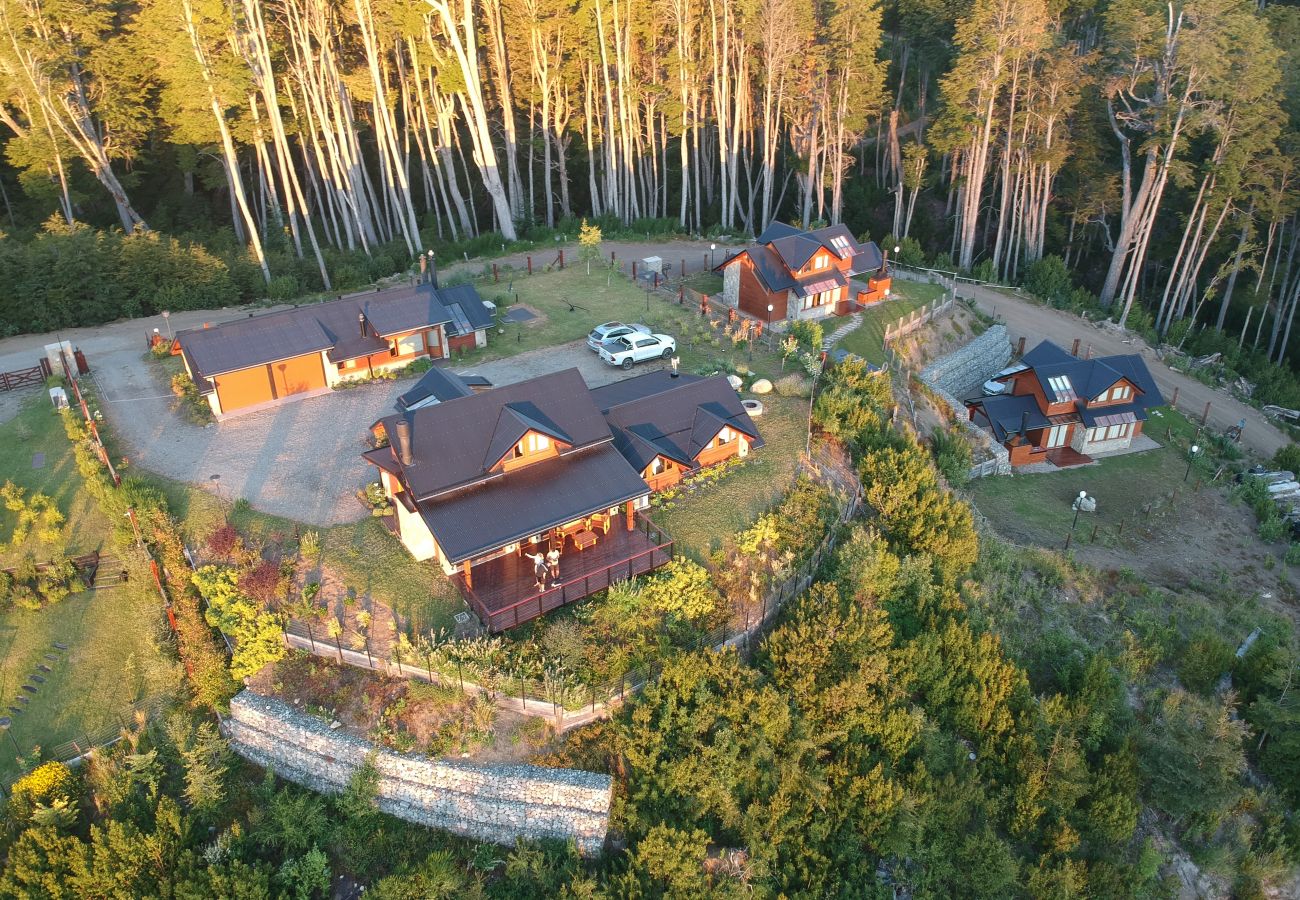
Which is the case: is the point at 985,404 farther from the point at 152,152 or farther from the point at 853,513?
the point at 152,152

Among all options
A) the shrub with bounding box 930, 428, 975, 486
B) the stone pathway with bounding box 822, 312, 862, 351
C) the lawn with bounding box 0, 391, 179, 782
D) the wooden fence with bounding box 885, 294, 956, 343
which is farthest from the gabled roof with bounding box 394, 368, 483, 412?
the wooden fence with bounding box 885, 294, 956, 343

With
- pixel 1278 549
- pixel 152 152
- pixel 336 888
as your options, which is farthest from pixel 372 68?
pixel 1278 549

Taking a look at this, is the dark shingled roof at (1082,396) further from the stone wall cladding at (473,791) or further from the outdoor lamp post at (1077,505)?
the stone wall cladding at (473,791)

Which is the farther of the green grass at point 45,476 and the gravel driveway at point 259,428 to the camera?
the gravel driveway at point 259,428

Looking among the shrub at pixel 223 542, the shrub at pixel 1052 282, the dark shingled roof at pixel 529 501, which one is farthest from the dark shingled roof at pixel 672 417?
the shrub at pixel 1052 282

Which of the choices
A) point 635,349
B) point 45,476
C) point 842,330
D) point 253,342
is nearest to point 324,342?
point 253,342
